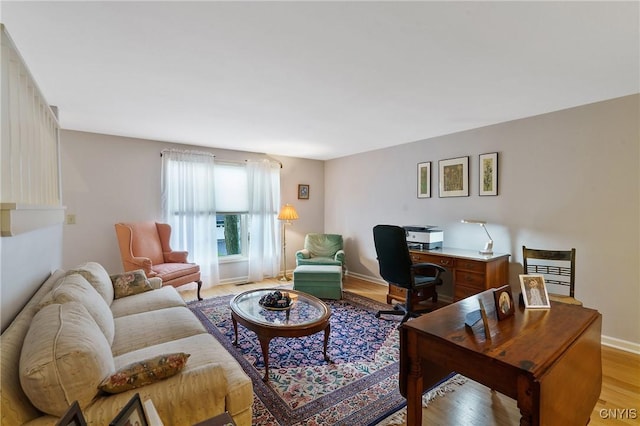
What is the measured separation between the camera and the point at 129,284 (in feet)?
9.14

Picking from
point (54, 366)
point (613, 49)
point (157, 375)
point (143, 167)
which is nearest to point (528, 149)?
point (613, 49)

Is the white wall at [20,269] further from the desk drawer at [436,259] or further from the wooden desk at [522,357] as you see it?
the desk drawer at [436,259]

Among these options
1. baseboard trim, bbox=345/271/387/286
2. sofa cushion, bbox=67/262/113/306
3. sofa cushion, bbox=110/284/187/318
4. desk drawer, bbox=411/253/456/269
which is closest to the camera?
sofa cushion, bbox=67/262/113/306

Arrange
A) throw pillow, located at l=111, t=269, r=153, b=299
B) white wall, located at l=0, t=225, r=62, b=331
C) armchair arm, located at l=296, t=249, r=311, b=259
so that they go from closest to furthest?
white wall, located at l=0, t=225, r=62, b=331, throw pillow, located at l=111, t=269, r=153, b=299, armchair arm, located at l=296, t=249, r=311, b=259

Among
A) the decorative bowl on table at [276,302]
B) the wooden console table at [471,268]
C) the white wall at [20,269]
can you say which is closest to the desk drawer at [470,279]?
the wooden console table at [471,268]

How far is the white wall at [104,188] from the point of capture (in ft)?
12.4

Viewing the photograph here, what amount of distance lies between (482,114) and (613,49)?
4.14ft

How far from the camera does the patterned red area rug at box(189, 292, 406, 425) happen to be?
183cm

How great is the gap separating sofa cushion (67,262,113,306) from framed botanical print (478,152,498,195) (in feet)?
13.1

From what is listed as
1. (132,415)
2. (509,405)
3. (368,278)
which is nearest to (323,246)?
(368,278)

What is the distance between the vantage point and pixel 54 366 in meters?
1.05

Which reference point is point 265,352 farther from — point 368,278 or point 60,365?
point 368,278

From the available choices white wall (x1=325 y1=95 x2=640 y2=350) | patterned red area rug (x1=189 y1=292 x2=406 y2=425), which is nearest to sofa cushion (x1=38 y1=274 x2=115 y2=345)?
patterned red area rug (x1=189 y1=292 x2=406 y2=425)

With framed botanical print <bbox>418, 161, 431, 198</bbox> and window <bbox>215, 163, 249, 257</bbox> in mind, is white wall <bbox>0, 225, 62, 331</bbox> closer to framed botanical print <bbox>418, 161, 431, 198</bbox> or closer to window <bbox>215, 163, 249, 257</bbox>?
window <bbox>215, 163, 249, 257</bbox>
